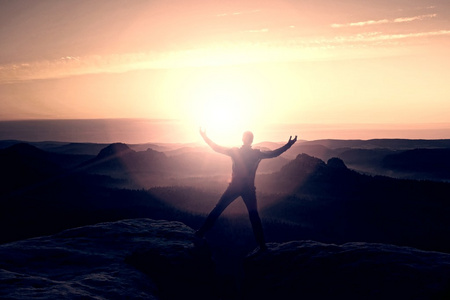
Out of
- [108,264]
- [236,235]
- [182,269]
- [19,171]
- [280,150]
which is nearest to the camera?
[108,264]

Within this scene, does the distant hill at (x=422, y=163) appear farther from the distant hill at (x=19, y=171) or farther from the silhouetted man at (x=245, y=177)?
the distant hill at (x=19, y=171)

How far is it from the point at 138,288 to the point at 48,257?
1652 mm

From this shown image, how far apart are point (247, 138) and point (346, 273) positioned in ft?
10.6

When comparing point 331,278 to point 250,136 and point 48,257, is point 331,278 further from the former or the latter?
point 48,257

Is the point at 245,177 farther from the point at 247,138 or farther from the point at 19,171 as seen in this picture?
the point at 19,171

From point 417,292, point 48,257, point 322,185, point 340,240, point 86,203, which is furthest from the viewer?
point 322,185

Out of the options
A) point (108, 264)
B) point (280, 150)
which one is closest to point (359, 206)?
point (280, 150)

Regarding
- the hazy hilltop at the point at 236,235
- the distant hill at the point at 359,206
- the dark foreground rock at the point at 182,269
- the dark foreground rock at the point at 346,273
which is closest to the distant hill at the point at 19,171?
the hazy hilltop at the point at 236,235

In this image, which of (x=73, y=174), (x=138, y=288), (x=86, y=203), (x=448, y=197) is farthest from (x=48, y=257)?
(x=73, y=174)

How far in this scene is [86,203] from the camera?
62.8 feet

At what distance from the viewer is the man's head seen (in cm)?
758

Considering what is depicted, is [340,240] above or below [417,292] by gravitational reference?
below

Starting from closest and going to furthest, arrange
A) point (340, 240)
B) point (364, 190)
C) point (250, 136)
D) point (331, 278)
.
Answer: point (331, 278)
point (250, 136)
point (340, 240)
point (364, 190)

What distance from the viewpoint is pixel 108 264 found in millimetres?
5734
